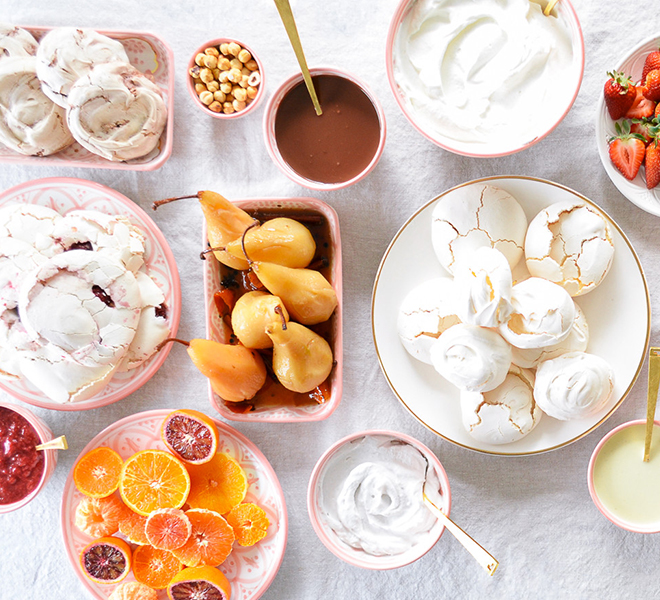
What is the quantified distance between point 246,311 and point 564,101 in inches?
25.9

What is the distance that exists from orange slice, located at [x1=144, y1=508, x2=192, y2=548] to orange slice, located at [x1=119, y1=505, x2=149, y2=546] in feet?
0.15

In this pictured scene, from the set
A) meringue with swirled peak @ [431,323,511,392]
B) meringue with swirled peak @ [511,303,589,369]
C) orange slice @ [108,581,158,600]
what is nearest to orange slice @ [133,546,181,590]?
orange slice @ [108,581,158,600]

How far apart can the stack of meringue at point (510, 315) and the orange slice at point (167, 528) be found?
0.54 m

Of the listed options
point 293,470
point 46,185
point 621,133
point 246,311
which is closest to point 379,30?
point 621,133

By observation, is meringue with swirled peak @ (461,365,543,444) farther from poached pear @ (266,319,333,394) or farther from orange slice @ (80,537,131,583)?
orange slice @ (80,537,131,583)

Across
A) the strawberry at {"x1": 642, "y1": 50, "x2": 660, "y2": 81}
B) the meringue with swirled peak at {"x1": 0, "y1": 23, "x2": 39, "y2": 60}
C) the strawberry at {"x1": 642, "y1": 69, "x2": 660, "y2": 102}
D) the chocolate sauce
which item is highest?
the meringue with swirled peak at {"x1": 0, "y1": 23, "x2": 39, "y2": 60}

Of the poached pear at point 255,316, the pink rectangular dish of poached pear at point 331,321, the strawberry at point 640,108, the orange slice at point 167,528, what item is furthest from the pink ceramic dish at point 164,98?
the strawberry at point 640,108

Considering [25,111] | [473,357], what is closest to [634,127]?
[473,357]

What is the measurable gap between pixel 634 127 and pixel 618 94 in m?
0.08

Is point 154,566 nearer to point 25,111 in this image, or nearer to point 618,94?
point 25,111

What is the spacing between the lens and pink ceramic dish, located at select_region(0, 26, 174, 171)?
106cm

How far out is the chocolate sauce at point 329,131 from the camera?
101cm

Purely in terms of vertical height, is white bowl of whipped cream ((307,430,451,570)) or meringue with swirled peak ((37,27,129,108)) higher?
meringue with swirled peak ((37,27,129,108))

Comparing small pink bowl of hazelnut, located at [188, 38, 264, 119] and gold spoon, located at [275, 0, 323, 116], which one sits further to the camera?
small pink bowl of hazelnut, located at [188, 38, 264, 119]
